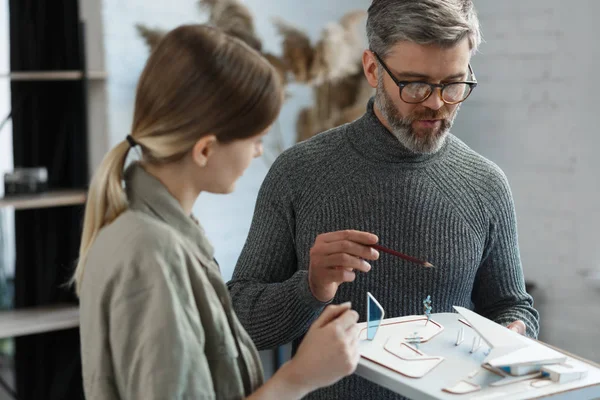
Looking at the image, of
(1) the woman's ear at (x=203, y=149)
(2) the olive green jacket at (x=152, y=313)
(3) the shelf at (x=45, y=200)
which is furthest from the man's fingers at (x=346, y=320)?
(3) the shelf at (x=45, y=200)

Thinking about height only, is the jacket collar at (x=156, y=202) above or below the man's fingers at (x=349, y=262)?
above

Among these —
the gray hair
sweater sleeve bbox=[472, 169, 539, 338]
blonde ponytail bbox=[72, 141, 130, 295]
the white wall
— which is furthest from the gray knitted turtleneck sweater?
the white wall

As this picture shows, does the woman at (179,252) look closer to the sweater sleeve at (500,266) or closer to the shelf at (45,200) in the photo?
the sweater sleeve at (500,266)

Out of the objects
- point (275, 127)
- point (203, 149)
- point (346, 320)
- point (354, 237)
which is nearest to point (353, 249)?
point (354, 237)

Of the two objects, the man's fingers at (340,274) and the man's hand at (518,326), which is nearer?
the man's fingers at (340,274)

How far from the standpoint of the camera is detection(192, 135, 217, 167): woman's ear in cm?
91

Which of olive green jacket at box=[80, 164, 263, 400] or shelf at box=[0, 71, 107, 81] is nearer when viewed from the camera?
olive green jacket at box=[80, 164, 263, 400]

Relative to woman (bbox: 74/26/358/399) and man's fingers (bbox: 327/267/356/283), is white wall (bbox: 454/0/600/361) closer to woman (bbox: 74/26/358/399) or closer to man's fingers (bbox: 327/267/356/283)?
man's fingers (bbox: 327/267/356/283)

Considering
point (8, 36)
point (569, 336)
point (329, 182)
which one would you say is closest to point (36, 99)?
point (8, 36)

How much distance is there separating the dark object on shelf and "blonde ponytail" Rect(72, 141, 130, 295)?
1592 mm

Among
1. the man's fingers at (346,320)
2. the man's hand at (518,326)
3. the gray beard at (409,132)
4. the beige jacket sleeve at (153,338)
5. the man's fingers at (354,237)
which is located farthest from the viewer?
the gray beard at (409,132)

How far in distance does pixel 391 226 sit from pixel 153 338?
683mm

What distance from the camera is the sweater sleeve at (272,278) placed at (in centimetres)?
132

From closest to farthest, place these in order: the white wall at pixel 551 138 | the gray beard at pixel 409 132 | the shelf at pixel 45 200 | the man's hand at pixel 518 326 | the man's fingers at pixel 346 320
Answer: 1. the man's fingers at pixel 346 320
2. the man's hand at pixel 518 326
3. the gray beard at pixel 409 132
4. the shelf at pixel 45 200
5. the white wall at pixel 551 138
